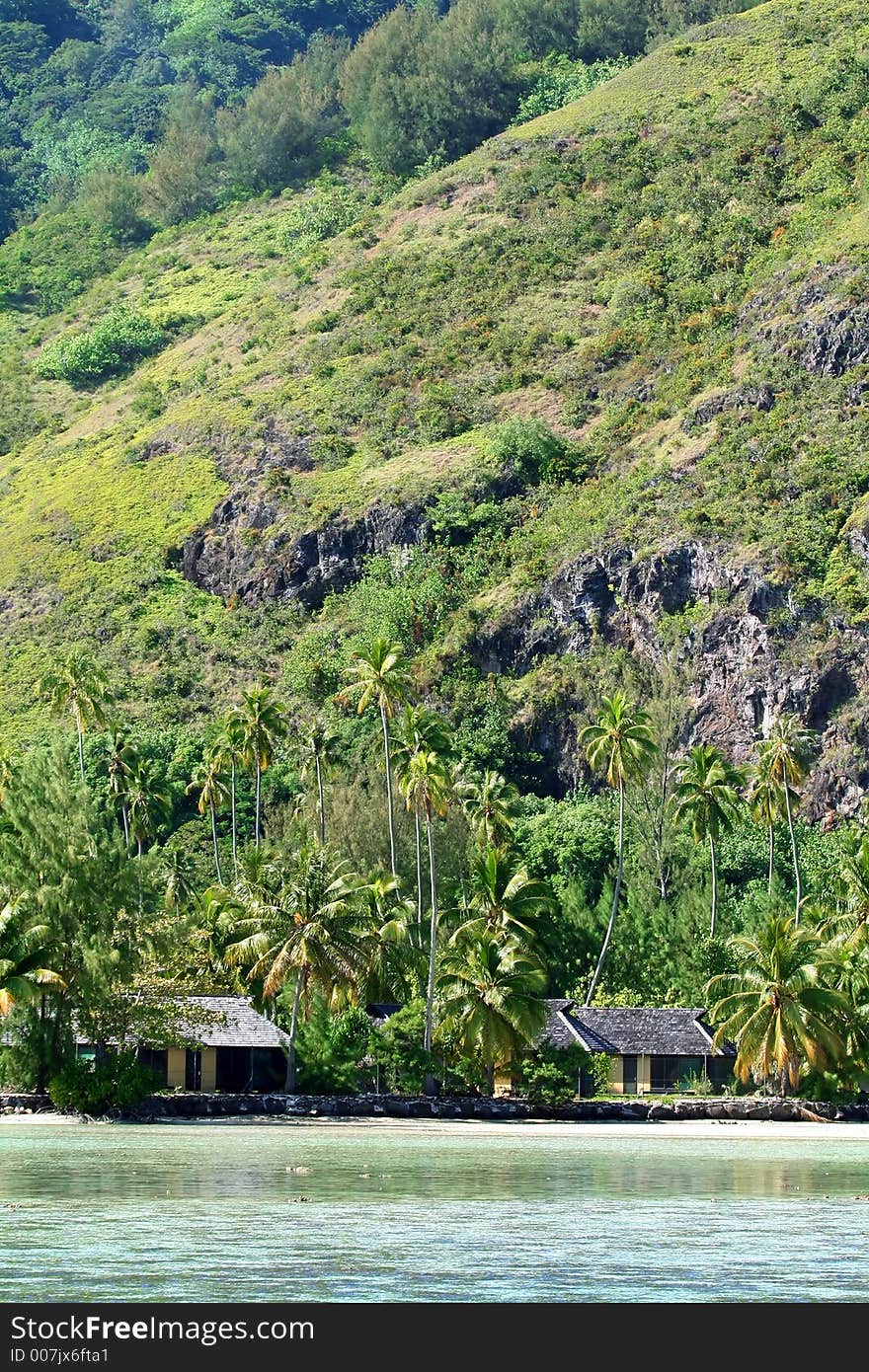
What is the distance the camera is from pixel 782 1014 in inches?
2731

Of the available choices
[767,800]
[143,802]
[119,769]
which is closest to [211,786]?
[143,802]

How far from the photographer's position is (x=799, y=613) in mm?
118062

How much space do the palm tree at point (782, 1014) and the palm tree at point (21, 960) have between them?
935 inches

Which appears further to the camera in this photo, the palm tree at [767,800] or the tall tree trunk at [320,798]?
the palm tree at [767,800]

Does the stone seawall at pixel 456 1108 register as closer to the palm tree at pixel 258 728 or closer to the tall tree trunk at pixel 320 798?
the tall tree trunk at pixel 320 798

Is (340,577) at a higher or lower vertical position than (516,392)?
lower

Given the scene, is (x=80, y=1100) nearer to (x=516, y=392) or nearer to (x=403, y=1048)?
(x=403, y=1048)

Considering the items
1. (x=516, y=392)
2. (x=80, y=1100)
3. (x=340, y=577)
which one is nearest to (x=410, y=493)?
(x=340, y=577)

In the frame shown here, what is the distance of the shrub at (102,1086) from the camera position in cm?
6150

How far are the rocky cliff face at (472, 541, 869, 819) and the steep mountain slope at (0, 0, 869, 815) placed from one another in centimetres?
19

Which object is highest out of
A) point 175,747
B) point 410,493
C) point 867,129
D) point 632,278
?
point 867,129

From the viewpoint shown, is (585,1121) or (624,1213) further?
(585,1121)

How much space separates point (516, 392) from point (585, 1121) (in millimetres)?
93629

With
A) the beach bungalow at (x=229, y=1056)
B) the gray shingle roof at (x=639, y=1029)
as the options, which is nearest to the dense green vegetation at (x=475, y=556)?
the beach bungalow at (x=229, y=1056)
